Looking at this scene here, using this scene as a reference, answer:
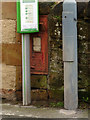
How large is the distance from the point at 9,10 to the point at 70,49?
1922mm

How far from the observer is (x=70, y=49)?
3861mm

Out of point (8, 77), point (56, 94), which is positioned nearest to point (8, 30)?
point (8, 77)

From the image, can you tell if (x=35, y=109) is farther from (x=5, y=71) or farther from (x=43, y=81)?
(x=5, y=71)

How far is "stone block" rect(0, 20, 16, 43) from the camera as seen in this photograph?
177 inches

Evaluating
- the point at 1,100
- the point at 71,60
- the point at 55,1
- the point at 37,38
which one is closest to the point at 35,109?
the point at 1,100

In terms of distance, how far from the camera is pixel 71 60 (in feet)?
12.6

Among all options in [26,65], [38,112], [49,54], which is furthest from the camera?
A: [49,54]

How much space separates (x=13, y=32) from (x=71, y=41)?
1.57 m

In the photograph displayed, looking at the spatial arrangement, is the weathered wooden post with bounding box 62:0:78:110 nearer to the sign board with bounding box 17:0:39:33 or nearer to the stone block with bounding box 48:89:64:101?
the stone block with bounding box 48:89:64:101

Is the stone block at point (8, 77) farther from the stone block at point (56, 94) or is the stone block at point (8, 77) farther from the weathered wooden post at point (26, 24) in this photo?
the stone block at point (56, 94)

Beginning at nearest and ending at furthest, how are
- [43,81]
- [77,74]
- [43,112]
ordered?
[43,112], [77,74], [43,81]

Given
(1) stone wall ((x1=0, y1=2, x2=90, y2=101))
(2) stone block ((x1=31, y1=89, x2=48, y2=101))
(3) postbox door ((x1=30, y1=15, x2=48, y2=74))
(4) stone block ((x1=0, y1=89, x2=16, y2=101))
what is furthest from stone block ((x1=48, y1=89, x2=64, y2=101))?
(4) stone block ((x1=0, y1=89, x2=16, y2=101))

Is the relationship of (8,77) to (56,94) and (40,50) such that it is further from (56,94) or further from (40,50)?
(56,94)

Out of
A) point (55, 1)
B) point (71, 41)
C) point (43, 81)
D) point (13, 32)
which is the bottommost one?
point (43, 81)
